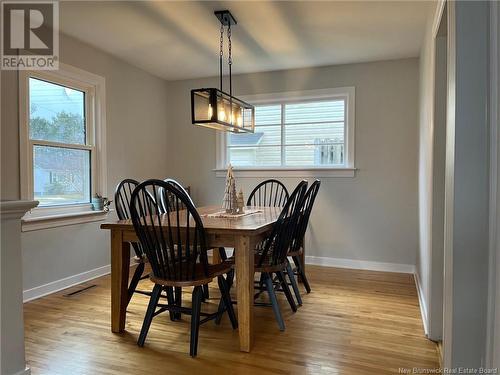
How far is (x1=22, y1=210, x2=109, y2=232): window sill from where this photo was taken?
3.18 metres

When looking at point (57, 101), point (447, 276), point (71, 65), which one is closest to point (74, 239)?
point (57, 101)

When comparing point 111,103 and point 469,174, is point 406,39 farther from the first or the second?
point 111,103

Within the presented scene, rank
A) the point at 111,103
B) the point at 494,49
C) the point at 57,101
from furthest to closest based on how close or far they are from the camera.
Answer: the point at 111,103 < the point at 57,101 < the point at 494,49

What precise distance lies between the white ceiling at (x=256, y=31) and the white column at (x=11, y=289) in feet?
6.09

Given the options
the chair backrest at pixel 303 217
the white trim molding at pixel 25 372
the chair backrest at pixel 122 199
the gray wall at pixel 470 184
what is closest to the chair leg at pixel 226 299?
the chair backrest at pixel 303 217

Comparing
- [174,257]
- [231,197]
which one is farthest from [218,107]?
[174,257]

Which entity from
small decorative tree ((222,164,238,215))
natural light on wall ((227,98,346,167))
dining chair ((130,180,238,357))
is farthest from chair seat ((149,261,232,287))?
natural light on wall ((227,98,346,167))

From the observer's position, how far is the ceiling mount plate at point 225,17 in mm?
2908

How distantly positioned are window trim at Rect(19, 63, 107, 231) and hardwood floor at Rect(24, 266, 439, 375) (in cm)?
74

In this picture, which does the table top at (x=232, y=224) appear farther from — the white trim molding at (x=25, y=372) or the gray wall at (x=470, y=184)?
the gray wall at (x=470, y=184)

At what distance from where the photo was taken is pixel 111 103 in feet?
13.5

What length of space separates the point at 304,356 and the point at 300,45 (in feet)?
9.42

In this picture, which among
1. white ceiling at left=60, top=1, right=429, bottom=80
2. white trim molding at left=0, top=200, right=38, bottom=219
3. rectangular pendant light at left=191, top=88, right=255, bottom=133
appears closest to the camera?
white trim molding at left=0, top=200, right=38, bottom=219

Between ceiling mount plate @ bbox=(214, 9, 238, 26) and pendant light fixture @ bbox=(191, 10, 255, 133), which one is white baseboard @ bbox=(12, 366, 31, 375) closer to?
pendant light fixture @ bbox=(191, 10, 255, 133)
